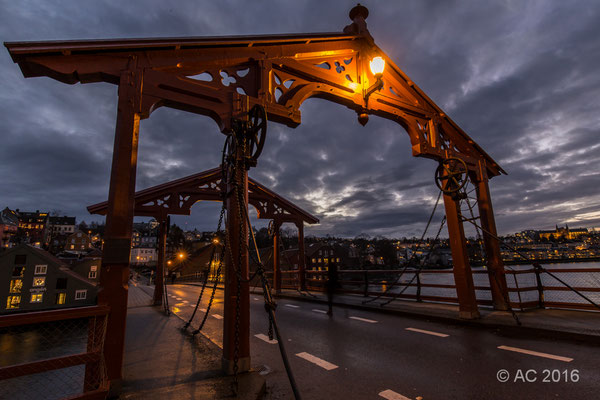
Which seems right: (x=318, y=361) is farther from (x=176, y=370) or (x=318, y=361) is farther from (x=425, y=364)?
(x=176, y=370)

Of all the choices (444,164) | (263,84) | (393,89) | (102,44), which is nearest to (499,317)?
(444,164)

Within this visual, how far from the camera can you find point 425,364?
4211 millimetres

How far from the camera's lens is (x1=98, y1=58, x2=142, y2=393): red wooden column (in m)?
3.13

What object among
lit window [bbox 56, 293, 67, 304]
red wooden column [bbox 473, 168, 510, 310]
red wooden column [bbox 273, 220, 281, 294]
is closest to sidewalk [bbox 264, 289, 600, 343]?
red wooden column [bbox 473, 168, 510, 310]

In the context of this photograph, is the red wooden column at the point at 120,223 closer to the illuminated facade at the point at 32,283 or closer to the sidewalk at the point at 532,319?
the sidewalk at the point at 532,319

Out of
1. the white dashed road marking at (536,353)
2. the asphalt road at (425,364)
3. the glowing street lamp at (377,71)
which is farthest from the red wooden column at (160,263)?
the white dashed road marking at (536,353)

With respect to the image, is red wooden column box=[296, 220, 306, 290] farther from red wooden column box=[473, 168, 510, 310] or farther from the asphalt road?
red wooden column box=[473, 168, 510, 310]

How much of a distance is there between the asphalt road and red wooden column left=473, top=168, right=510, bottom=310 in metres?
2.15

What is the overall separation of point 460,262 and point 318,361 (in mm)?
4987

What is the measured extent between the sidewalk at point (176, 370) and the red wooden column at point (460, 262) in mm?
5692

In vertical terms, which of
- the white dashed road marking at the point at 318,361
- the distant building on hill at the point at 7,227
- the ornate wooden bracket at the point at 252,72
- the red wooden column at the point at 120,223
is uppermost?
the distant building on hill at the point at 7,227

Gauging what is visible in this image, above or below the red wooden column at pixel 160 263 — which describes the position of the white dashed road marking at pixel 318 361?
below

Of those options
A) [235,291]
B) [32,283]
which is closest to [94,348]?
[235,291]

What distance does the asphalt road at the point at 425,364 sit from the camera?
333 cm
